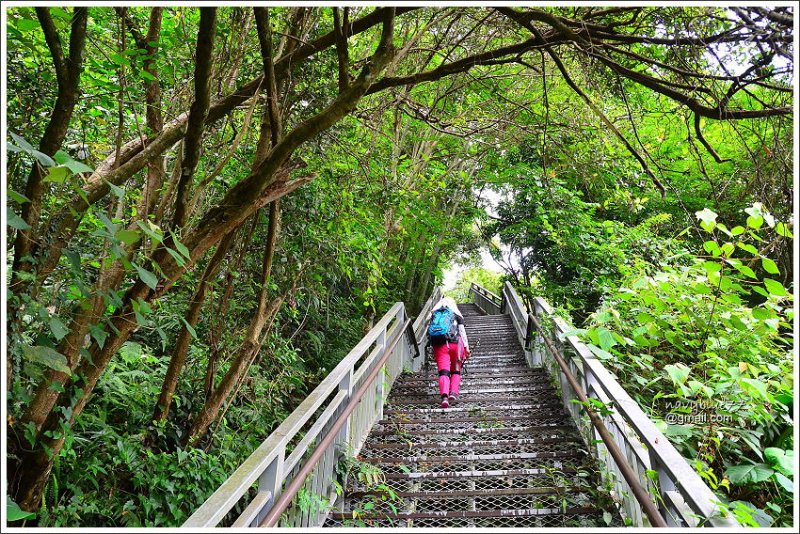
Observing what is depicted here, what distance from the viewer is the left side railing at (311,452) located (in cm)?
238

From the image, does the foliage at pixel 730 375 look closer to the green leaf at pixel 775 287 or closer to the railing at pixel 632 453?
the green leaf at pixel 775 287

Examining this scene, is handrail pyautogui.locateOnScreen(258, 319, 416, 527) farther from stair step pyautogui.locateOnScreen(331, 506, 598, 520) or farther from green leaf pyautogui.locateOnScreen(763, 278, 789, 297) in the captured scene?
green leaf pyautogui.locateOnScreen(763, 278, 789, 297)

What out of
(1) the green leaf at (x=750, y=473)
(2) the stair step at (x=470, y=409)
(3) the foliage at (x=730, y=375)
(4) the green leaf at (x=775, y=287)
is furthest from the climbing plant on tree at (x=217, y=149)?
(2) the stair step at (x=470, y=409)

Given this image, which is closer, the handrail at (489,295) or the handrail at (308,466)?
the handrail at (308,466)

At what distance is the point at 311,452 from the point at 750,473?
9.26 feet

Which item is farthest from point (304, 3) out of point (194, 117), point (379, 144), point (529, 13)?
point (379, 144)

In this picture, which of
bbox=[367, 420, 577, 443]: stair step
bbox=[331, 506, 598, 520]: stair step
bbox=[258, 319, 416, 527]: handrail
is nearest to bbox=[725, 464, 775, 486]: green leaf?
bbox=[331, 506, 598, 520]: stair step

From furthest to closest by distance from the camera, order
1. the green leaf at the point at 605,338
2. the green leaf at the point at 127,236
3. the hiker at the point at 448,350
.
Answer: the hiker at the point at 448,350 < the green leaf at the point at 605,338 < the green leaf at the point at 127,236

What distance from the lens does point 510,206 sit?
13.1 meters

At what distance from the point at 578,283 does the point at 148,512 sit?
294 inches

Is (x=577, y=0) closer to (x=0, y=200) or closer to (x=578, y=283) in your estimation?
(x=0, y=200)

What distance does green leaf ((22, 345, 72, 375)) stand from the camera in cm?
171

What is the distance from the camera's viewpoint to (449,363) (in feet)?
20.7

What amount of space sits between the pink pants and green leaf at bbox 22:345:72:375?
4.85 m
